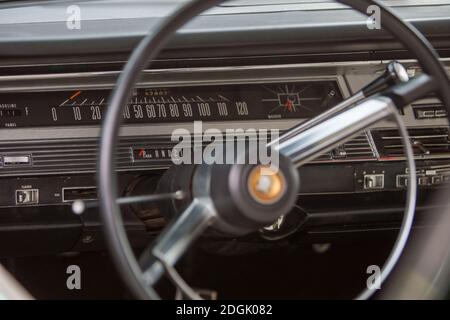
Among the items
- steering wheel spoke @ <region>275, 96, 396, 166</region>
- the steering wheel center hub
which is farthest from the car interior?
the steering wheel center hub

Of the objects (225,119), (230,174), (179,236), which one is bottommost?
(179,236)

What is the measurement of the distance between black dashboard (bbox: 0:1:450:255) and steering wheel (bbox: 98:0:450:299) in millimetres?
482

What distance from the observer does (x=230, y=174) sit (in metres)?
1.39

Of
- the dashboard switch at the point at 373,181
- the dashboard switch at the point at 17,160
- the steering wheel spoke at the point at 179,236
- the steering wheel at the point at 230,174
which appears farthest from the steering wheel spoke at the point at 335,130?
the dashboard switch at the point at 17,160

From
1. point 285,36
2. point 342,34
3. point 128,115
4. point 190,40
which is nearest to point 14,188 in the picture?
point 128,115

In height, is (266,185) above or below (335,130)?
below

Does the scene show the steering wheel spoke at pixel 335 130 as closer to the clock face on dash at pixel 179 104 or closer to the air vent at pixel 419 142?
the clock face on dash at pixel 179 104

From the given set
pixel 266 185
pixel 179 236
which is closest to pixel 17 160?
pixel 179 236

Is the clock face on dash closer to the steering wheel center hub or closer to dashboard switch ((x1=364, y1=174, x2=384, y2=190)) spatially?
dashboard switch ((x1=364, y1=174, x2=384, y2=190))

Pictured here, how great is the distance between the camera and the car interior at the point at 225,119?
1.60 metres

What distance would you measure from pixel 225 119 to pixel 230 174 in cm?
74

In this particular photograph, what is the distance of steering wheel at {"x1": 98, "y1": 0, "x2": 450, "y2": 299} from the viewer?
1.28 metres

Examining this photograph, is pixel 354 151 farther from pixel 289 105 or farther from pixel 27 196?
pixel 27 196
